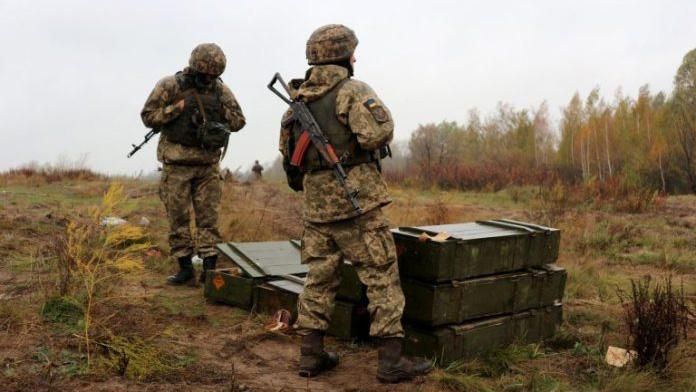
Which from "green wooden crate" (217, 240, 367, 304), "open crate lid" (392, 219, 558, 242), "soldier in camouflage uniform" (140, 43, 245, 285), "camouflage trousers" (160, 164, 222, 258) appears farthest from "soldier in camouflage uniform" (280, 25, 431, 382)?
"camouflage trousers" (160, 164, 222, 258)

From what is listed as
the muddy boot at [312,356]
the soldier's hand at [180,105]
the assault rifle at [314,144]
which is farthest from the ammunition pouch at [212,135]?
the muddy boot at [312,356]

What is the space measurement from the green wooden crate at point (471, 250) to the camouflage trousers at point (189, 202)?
245 centimetres

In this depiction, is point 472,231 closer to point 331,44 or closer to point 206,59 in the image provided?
point 331,44

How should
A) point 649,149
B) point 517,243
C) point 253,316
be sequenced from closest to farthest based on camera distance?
point 517,243 < point 253,316 < point 649,149

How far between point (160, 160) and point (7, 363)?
274cm

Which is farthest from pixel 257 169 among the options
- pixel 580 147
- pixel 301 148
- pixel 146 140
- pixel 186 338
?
pixel 580 147

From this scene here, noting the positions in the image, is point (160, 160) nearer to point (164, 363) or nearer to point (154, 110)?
point (154, 110)

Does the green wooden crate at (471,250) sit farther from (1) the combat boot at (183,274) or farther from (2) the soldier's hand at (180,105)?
(1) the combat boot at (183,274)

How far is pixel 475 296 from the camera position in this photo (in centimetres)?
422

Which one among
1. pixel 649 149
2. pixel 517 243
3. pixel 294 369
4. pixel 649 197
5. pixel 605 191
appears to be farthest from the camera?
pixel 649 149

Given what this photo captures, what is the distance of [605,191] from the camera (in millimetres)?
14359

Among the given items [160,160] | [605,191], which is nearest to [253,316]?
[160,160]

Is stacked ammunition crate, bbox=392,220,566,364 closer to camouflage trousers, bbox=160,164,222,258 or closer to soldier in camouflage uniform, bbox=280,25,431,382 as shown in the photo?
soldier in camouflage uniform, bbox=280,25,431,382

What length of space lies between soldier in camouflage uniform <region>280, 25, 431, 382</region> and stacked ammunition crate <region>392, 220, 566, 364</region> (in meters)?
0.24
